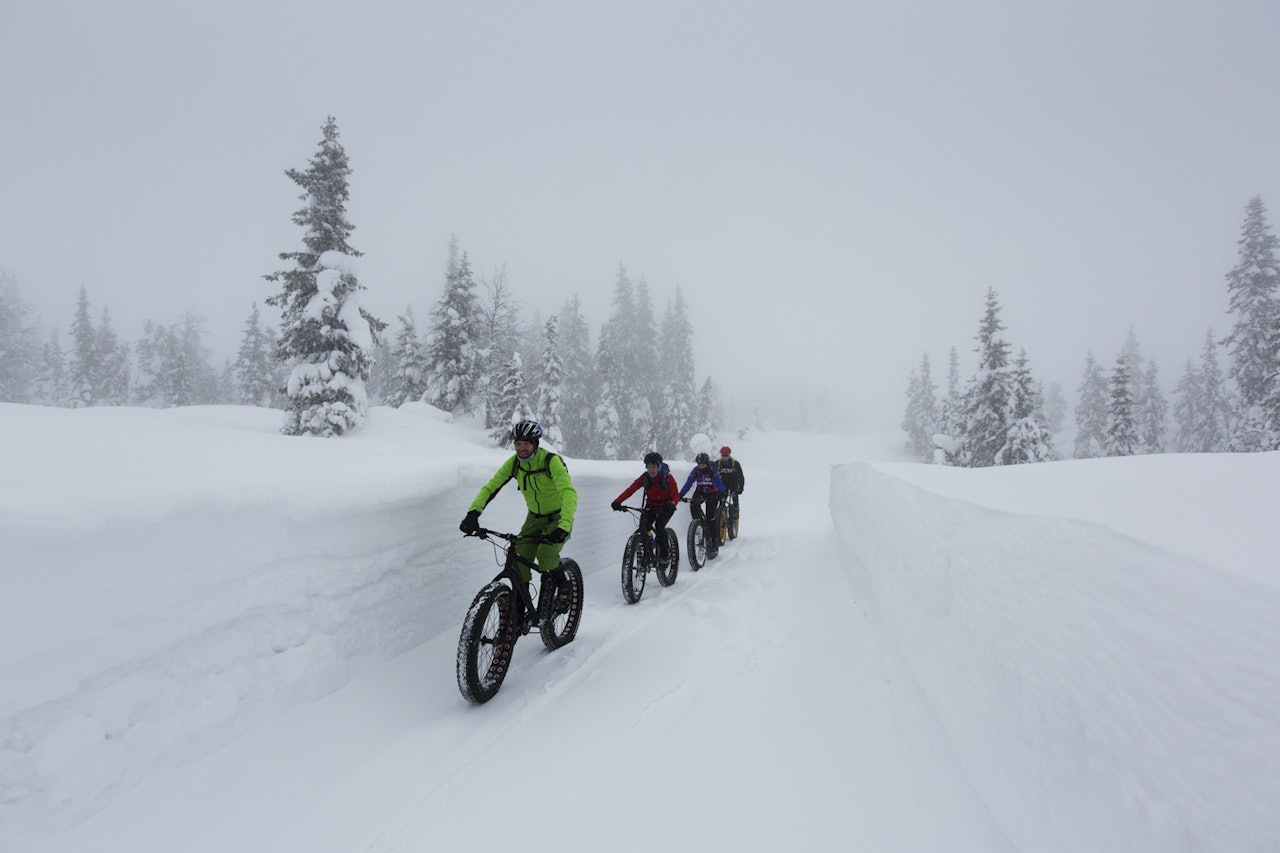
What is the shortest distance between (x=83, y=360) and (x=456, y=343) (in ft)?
131

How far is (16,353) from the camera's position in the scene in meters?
51.4

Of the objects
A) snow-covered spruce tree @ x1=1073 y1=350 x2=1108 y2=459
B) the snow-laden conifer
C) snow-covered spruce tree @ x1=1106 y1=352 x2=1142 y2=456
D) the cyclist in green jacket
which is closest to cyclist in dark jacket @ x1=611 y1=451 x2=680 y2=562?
the cyclist in green jacket

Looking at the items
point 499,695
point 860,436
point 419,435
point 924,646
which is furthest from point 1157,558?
point 860,436

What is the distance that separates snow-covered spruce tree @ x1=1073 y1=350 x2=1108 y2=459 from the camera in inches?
2007

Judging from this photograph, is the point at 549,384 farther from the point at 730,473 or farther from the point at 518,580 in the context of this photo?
the point at 518,580

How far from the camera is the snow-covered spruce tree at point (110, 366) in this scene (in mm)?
51781

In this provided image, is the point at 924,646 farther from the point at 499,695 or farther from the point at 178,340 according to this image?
the point at 178,340

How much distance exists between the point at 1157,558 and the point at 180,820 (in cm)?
475

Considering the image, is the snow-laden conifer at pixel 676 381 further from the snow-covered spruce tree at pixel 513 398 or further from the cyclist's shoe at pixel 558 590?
the cyclist's shoe at pixel 558 590

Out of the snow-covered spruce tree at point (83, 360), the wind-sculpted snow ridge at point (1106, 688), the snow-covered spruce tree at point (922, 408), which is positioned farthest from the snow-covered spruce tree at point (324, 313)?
the snow-covered spruce tree at point (922, 408)

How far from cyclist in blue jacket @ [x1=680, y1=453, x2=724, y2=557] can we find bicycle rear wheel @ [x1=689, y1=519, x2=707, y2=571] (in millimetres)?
140

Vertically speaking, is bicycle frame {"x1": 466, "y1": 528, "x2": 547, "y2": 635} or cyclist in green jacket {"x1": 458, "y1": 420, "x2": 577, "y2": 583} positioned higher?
cyclist in green jacket {"x1": 458, "y1": 420, "x2": 577, "y2": 583}

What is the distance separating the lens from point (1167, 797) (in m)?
1.60

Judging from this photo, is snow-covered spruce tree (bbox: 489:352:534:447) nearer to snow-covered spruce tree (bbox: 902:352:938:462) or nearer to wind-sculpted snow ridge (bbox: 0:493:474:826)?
wind-sculpted snow ridge (bbox: 0:493:474:826)
